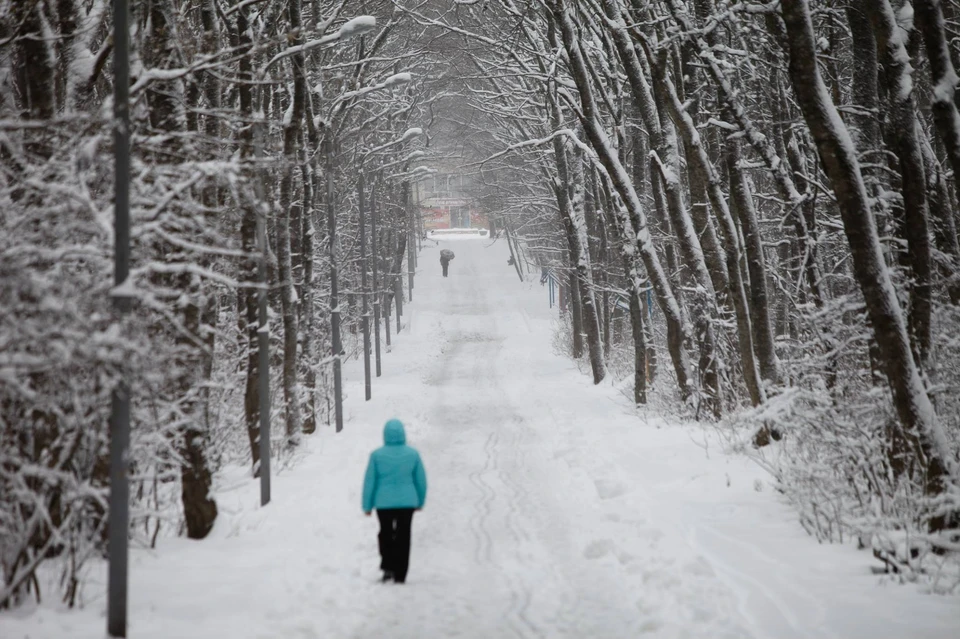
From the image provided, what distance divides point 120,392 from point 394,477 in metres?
3.00

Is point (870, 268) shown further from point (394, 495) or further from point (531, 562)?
point (394, 495)

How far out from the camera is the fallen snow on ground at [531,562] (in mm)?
5844

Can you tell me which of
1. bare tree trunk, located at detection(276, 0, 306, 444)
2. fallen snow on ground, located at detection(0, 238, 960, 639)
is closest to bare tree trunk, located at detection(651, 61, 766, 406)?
fallen snow on ground, located at detection(0, 238, 960, 639)

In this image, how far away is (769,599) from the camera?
6.10 m

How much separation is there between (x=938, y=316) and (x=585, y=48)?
10733 millimetres

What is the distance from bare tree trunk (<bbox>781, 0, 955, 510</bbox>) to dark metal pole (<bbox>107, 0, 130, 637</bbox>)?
570cm

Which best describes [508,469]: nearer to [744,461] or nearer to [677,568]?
[744,461]

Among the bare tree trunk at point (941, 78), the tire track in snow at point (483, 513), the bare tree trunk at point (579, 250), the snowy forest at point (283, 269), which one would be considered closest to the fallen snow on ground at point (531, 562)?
the tire track in snow at point (483, 513)

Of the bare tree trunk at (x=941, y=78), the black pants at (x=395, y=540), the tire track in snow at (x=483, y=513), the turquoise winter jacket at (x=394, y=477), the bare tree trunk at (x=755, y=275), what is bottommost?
the tire track in snow at (x=483, y=513)

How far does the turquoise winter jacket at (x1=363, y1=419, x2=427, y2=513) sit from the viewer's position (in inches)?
294

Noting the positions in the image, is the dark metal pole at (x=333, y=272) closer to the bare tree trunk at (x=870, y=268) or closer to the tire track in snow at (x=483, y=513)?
the tire track in snow at (x=483, y=513)

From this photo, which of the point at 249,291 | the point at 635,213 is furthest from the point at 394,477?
the point at 635,213

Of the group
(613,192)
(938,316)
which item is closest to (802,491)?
(938,316)

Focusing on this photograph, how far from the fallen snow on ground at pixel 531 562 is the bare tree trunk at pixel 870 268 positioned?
45.9 inches
